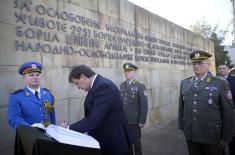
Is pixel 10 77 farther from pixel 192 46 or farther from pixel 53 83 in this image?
pixel 192 46

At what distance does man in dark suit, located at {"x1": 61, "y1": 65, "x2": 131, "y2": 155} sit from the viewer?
271 cm

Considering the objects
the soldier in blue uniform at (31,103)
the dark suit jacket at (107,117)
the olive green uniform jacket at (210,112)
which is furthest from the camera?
the olive green uniform jacket at (210,112)

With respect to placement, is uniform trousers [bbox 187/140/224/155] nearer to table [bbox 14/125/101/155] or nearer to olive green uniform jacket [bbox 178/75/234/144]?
olive green uniform jacket [bbox 178/75/234/144]

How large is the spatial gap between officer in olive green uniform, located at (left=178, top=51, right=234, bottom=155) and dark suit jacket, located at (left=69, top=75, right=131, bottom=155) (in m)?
1.22

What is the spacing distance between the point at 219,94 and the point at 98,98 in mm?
1656

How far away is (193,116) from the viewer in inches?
150

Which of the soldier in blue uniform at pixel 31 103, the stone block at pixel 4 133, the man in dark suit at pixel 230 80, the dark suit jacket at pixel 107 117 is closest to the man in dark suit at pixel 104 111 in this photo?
the dark suit jacket at pixel 107 117

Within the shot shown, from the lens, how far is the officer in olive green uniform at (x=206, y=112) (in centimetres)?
361

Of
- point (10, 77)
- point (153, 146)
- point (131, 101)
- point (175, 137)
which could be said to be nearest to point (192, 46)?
point (175, 137)

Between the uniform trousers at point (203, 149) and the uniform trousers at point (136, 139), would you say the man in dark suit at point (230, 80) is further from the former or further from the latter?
the uniform trousers at point (136, 139)

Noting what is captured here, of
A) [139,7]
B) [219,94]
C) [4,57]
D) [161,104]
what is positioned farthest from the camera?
[161,104]

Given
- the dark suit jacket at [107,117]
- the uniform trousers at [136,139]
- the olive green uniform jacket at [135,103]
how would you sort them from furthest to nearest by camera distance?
the olive green uniform jacket at [135,103] → the uniform trousers at [136,139] → the dark suit jacket at [107,117]

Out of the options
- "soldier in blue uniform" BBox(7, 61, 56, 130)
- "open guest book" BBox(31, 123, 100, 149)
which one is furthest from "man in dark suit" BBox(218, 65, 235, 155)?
"open guest book" BBox(31, 123, 100, 149)

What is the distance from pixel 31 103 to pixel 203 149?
7.07 ft
